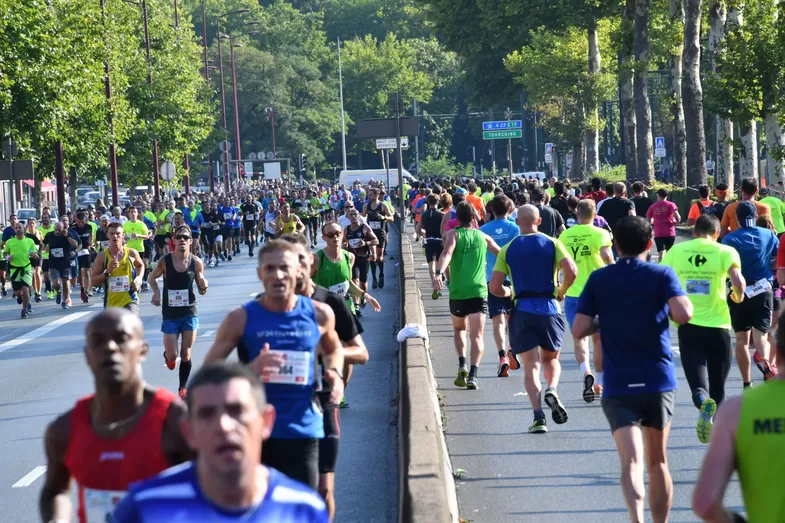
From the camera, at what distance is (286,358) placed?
6.11 meters

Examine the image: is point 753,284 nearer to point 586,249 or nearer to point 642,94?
point 586,249

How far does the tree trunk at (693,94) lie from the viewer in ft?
124

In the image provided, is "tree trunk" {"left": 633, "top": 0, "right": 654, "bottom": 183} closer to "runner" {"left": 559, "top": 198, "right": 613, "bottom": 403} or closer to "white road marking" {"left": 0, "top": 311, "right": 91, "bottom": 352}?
"white road marking" {"left": 0, "top": 311, "right": 91, "bottom": 352}

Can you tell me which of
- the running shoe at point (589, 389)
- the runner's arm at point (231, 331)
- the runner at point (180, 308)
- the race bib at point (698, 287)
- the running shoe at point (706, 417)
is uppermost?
the runner's arm at point (231, 331)

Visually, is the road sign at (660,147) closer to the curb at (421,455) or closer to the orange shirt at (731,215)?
the orange shirt at (731,215)

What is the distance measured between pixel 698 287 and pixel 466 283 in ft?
13.2

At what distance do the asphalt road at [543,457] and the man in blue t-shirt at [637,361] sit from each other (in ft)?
3.22

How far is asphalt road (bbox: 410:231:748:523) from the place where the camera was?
852 cm

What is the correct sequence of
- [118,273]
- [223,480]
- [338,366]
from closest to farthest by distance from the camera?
1. [223,480]
2. [338,366]
3. [118,273]

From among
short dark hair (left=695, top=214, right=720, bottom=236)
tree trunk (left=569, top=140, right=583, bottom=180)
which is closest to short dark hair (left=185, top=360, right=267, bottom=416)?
short dark hair (left=695, top=214, right=720, bottom=236)

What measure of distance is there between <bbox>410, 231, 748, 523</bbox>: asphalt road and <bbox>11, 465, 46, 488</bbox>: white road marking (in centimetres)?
298

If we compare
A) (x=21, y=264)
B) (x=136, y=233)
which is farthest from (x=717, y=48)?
(x=21, y=264)

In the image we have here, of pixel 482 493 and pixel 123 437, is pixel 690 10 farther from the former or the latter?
pixel 123 437

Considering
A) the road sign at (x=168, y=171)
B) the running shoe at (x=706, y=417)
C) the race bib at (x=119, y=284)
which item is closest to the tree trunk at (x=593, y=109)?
the road sign at (x=168, y=171)
